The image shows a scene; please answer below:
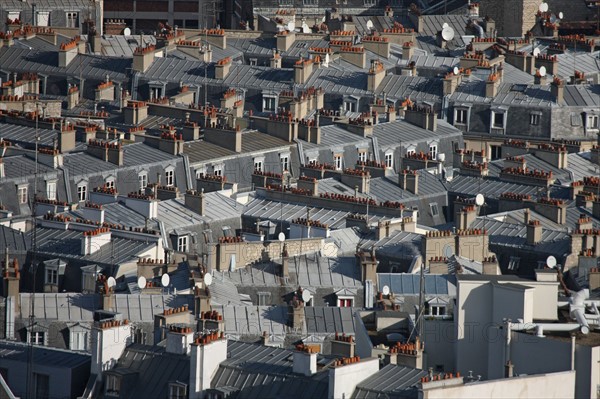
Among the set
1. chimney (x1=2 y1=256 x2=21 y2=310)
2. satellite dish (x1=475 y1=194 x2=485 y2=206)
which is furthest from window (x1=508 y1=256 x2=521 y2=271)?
chimney (x1=2 y1=256 x2=21 y2=310)

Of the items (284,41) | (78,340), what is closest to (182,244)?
(78,340)

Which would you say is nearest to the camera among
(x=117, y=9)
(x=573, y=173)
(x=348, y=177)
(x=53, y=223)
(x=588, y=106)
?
(x=53, y=223)

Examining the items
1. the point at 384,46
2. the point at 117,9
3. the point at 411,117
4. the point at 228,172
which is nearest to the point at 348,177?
the point at 228,172

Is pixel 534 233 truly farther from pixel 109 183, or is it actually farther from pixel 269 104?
pixel 269 104

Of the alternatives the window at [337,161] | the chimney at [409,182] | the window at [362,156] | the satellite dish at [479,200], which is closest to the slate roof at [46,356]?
the satellite dish at [479,200]

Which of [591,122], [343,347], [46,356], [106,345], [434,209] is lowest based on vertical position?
[434,209]

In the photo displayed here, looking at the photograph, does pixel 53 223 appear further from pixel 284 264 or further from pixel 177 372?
pixel 177 372

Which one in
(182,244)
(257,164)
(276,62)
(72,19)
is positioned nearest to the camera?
(182,244)
